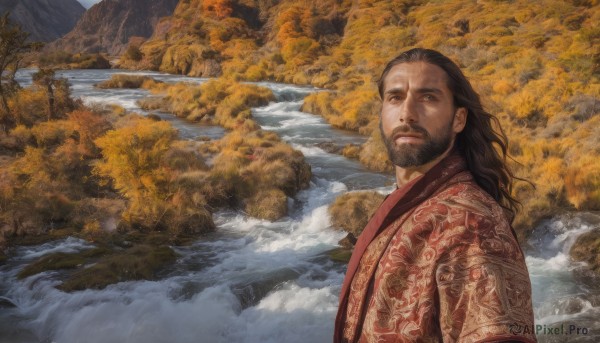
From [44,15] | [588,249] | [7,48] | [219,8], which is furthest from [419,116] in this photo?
[44,15]

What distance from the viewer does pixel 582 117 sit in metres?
14.7

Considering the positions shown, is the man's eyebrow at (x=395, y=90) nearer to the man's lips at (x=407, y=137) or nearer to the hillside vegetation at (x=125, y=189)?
the man's lips at (x=407, y=137)

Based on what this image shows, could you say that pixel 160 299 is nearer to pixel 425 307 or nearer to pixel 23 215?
pixel 23 215

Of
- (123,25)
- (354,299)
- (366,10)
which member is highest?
(123,25)

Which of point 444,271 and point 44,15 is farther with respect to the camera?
point 44,15

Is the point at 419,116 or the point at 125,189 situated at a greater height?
the point at 419,116

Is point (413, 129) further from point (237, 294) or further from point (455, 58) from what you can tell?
point (455, 58)

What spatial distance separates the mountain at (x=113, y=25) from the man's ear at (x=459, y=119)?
13805 cm

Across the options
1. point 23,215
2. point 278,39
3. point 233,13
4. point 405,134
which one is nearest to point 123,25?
point 233,13

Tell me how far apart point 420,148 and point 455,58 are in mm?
29371

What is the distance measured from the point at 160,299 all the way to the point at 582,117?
14.9 m

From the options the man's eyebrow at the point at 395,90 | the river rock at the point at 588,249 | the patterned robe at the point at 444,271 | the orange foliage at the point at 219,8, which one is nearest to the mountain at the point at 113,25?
the orange foliage at the point at 219,8

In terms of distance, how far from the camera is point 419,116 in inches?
68.9

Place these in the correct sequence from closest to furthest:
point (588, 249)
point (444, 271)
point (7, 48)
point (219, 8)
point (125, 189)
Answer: point (444, 271), point (588, 249), point (125, 189), point (7, 48), point (219, 8)
